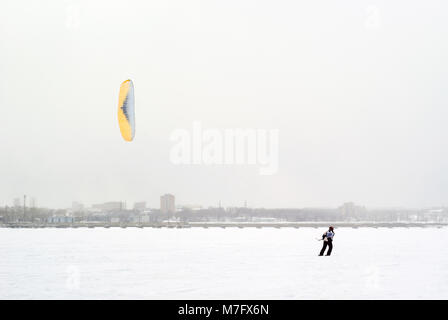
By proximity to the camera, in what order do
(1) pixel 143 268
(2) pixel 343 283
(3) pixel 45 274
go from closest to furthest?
1. (2) pixel 343 283
2. (3) pixel 45 274
3. (1) pixel 143 268

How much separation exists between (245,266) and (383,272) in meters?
4.56

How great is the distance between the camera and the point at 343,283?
15250mm

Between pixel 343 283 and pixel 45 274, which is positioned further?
pixel 45 274
